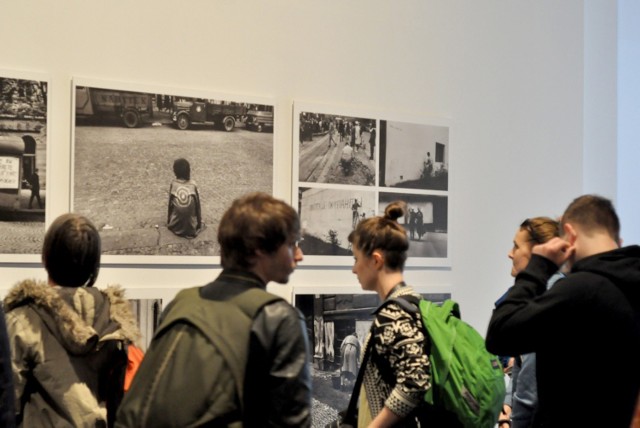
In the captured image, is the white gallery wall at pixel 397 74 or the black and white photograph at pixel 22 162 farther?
the white gallery wall at pixel 397 74

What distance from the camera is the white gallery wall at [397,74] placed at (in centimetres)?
369

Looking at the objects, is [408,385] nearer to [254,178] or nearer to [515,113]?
[254,178]

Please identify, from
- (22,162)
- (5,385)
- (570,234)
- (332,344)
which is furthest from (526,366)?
(22,162)

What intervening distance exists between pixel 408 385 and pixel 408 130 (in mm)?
2120

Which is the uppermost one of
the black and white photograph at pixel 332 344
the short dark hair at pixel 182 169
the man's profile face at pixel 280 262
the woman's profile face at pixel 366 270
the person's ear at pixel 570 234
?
the short dark hair at pixel 182 169

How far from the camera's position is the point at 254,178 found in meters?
4.05

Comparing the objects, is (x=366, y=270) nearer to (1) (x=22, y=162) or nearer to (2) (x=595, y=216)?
(2) (x=595, y=216)

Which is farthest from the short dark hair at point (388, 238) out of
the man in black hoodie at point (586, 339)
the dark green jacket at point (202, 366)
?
the dark green jacket at point (202, 366)

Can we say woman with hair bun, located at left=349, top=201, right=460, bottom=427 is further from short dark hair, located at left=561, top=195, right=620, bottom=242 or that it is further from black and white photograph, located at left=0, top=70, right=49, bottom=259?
black and white photograph, located at left=0, top=70, right=49, bottom=259

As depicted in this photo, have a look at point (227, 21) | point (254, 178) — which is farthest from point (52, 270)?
point (227, 21)

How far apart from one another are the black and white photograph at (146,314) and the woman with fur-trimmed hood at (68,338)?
3.36ft

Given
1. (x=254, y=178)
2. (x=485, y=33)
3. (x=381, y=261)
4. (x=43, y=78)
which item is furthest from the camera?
(x=485, y=33)

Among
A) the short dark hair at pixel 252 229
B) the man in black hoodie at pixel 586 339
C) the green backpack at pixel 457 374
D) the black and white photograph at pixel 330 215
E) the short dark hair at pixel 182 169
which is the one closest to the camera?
the short dark hair at pixel 252 229

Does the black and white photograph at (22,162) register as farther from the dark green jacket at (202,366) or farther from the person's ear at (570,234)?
the person's ear at (570,234)
